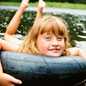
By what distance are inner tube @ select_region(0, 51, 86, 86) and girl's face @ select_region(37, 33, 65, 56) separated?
0.09 meters

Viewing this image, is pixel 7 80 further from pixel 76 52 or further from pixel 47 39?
pixel 76 52

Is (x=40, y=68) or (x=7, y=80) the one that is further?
(x=40, y=68)

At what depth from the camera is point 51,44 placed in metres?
4.14

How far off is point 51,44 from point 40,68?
0.93ft

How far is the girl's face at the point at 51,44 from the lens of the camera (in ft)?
13.6

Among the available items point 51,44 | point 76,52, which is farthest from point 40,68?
point 76,52

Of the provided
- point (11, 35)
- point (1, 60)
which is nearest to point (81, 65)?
point (1, 60)

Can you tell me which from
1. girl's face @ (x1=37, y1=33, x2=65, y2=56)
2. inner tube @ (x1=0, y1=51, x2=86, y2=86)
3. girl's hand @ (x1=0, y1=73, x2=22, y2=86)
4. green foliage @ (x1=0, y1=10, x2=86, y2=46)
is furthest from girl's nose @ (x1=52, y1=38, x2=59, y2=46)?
green foliage @ (x1=0, y1=10, x2=86, y2=46)

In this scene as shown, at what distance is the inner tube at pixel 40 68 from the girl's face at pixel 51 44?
9 centimetres

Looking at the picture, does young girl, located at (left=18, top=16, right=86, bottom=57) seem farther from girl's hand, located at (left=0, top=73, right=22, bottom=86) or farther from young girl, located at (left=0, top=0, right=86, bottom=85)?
girl's hand, located at (left=0, top=73, right=22, bottom=86)

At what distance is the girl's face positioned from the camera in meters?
4.14

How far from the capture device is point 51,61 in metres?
4.02

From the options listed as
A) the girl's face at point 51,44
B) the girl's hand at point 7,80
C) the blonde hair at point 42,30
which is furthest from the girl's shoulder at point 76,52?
the girl's hand at point 7,80

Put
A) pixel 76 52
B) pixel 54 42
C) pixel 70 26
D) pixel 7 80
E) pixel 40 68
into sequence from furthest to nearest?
pixel 70 26 → pixel 76 52 → pixel 54 42 → pixel 40 68 → pixel 7 80
